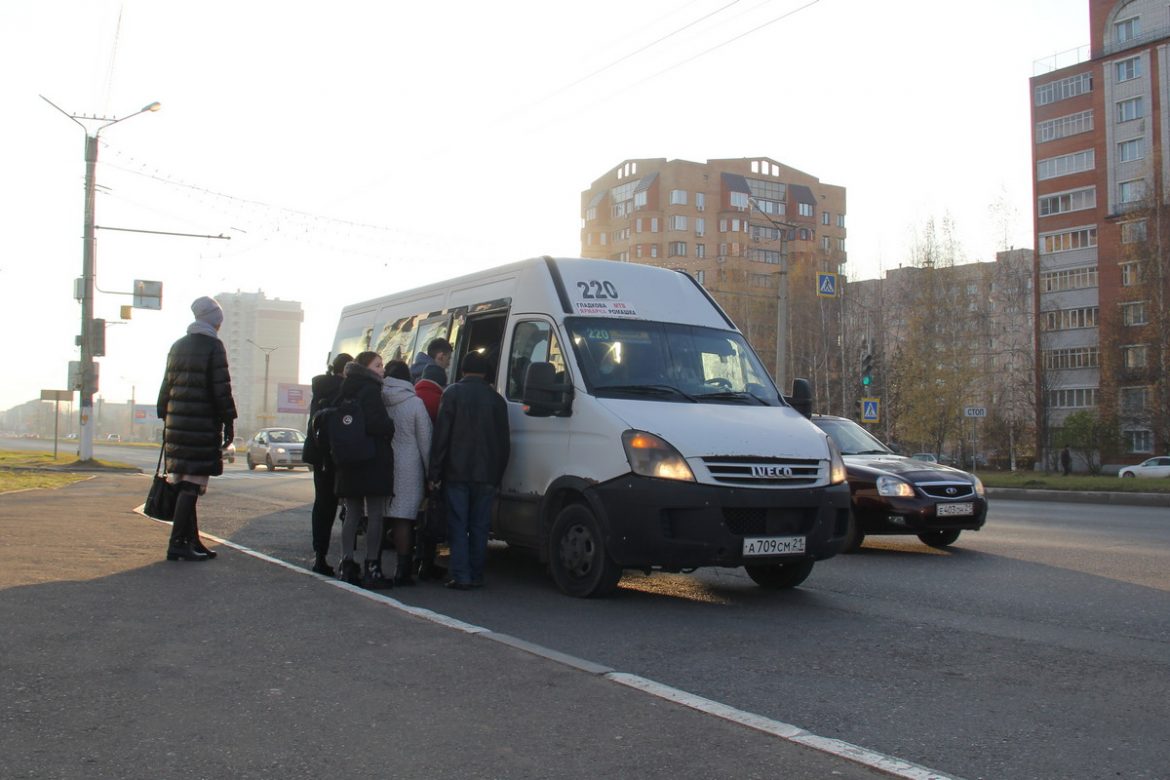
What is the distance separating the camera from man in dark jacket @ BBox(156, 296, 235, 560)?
8227 mm

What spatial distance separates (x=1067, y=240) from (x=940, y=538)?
6247 cm

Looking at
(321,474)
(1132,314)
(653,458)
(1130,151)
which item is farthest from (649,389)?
(1130,151)

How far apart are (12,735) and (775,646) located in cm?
373

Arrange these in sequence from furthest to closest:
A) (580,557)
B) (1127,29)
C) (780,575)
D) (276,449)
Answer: (1127,29), (276,449), (780,575), (580,557)

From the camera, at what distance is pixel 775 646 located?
5.76 meters

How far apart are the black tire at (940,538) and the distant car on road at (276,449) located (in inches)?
1045

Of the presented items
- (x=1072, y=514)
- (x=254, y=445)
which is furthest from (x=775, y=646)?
(x=254, y=445)

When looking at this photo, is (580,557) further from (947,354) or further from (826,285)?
(947,354)

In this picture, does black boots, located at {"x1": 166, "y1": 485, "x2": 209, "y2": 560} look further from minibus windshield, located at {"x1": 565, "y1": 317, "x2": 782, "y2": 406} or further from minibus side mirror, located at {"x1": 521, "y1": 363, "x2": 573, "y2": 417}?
minibus windshield, located at {"x1": 565, "y1": 317, "x2": 782, "y2": 406}

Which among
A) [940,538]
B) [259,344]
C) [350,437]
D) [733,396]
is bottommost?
[940,538]

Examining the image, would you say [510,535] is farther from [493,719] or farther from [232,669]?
[493,719]

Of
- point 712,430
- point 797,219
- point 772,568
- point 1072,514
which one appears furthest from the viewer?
point 797,219

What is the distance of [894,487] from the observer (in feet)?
34.8

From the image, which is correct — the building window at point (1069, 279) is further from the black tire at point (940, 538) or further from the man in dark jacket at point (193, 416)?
the man in dark jacket at point (193, 416)
